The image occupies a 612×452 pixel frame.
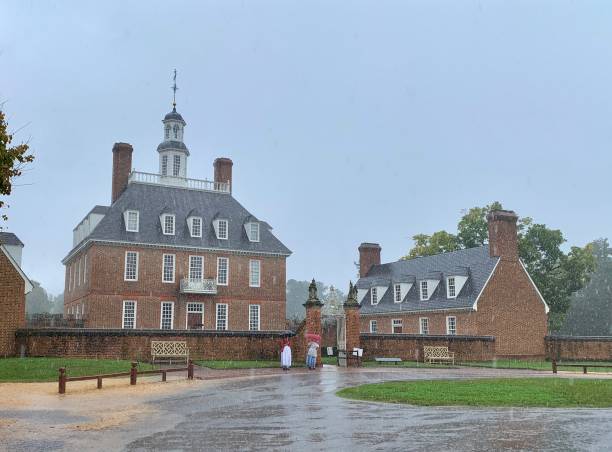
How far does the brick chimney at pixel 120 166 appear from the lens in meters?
45.4

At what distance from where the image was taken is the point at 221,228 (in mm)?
44469

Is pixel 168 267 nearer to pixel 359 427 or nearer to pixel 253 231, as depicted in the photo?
pixel 253 231

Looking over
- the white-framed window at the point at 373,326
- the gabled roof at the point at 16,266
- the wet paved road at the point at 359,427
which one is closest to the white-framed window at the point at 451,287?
the white-framed window at the point at 373,326

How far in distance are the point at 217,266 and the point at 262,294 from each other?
3483mm

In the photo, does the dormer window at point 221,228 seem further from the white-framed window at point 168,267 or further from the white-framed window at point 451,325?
the white-framed window at point 451,325

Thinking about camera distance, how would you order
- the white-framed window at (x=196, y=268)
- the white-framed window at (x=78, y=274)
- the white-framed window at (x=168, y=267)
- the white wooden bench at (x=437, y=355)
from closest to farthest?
the white wooden bench at (x=437, y=355) → the white-framed window at (x=168, y=267) → the white-framed window at (x=196, y=268) → the white-framed window at (x=78, y=274)

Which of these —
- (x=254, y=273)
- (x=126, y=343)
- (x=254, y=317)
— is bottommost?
(x=126, y=343)

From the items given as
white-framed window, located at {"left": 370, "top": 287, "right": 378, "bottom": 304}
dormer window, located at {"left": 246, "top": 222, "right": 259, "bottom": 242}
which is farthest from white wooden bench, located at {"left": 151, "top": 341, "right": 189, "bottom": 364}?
white-framed window, located at {"left": 370, "top": 287, "right": 378, "bottom": 304}

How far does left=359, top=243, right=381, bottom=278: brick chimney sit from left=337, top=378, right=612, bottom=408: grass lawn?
36.4 metres

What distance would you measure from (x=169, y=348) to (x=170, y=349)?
0.06m

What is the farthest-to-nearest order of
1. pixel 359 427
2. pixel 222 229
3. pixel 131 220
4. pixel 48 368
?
pixel 222 229 < pixel 131 220 < pixel 48 368 < pixel 359 427

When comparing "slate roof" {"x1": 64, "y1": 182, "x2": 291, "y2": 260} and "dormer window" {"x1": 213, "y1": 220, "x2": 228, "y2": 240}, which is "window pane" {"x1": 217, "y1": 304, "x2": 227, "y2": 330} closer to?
"slate roof" {"x1": 64, "y1": 182, "x2": 291, "y2": 260}

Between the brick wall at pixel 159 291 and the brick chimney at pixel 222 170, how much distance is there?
7.43 metres

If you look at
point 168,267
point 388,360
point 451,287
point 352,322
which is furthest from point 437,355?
point 168,267
